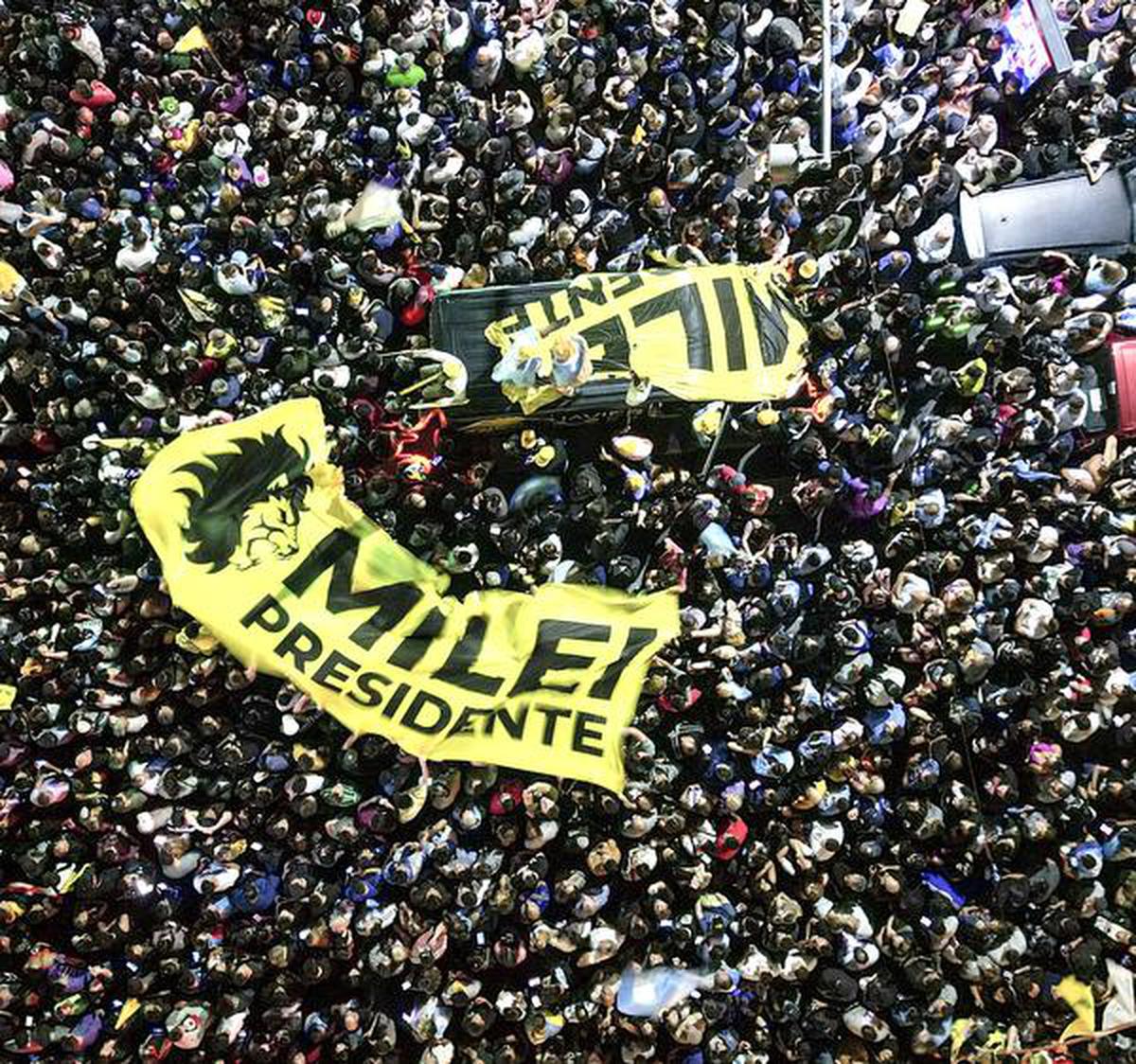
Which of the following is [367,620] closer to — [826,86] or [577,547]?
[577,547]

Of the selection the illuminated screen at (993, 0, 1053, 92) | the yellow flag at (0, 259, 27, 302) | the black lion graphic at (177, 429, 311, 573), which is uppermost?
the illuminated screen at (993, 0, 1053, 92)

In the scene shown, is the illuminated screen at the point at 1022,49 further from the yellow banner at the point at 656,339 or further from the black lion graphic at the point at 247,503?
the black lion graphic at the point at 247,503

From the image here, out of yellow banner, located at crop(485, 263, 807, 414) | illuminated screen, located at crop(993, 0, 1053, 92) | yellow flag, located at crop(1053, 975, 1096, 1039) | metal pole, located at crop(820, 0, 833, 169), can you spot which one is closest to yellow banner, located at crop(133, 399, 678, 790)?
yellow banner, located at crop(485, 263, 807, 414)

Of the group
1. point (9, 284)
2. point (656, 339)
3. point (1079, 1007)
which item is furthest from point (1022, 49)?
point (9, 284)

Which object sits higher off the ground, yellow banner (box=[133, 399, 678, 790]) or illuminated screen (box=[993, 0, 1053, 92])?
illuminated screen (box=[993, 0, 1053, 92])

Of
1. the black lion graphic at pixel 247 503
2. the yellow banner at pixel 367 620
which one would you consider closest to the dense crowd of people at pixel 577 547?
the yellow banner at pixel 367 620

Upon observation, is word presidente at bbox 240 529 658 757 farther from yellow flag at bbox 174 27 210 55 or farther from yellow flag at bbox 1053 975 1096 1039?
yellow flag at bbox 174 27 210 55
